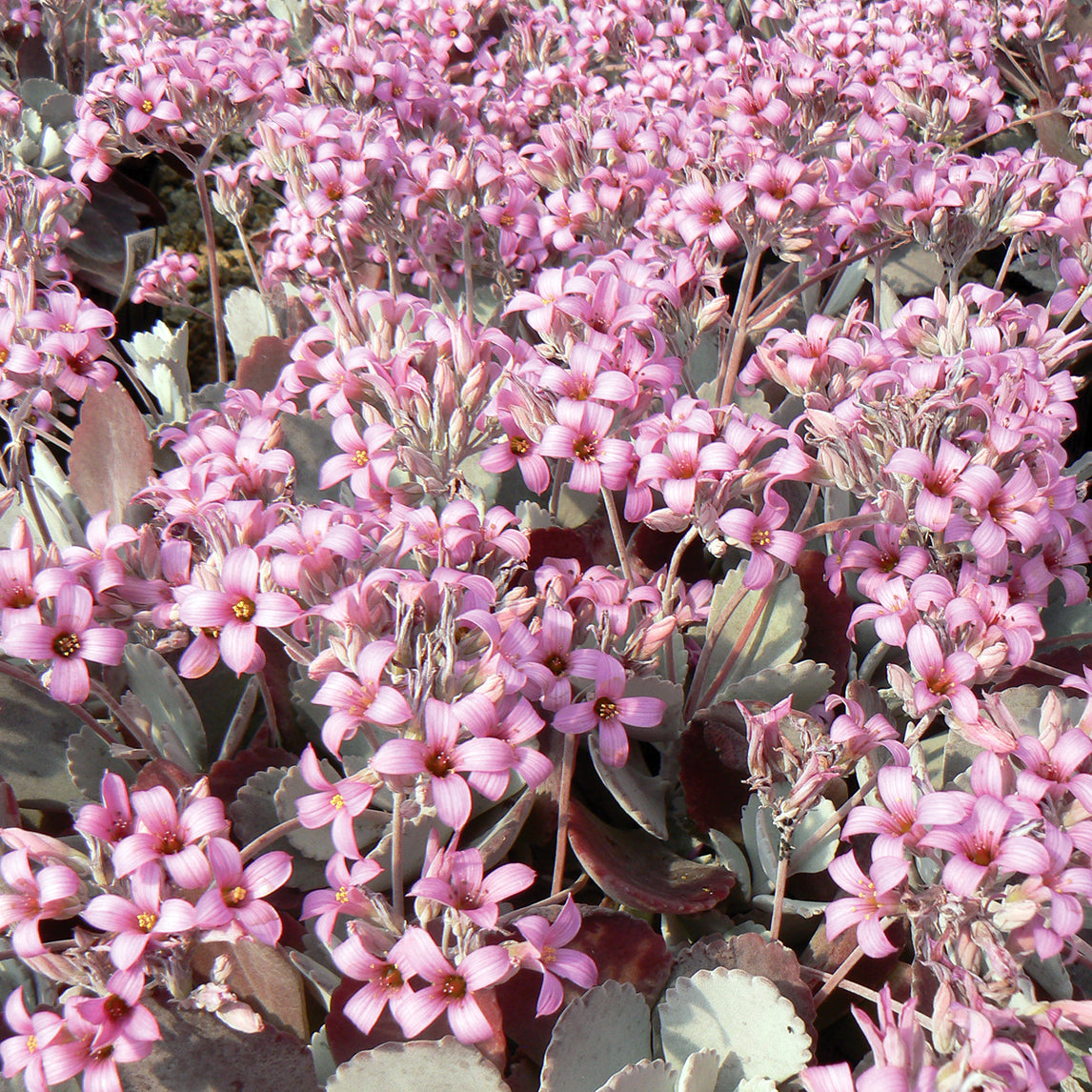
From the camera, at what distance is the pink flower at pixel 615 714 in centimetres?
92

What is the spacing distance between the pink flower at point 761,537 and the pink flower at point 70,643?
63 centimetres

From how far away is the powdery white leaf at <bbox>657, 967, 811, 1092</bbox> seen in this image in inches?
34.7

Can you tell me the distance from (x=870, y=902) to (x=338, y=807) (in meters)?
0.48

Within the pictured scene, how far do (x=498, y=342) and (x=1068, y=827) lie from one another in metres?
0.81

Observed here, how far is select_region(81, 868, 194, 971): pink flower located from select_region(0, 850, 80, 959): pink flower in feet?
0.08

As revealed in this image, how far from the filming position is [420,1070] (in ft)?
2.76

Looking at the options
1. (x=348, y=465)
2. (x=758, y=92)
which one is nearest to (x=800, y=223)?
(x=758, y=92)

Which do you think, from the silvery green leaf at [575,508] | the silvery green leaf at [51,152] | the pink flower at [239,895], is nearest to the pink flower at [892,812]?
the pink flower at [239,895]

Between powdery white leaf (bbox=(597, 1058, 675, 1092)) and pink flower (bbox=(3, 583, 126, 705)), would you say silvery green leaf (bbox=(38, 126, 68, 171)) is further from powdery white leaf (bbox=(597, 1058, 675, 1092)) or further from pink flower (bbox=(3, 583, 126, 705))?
powdery white leaf (bbox=(597, 1058, 675, 1092))

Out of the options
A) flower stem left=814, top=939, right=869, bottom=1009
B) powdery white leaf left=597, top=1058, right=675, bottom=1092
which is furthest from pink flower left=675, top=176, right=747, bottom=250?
powdery white leaf left=597, top=1058, right=675, bottom=1092

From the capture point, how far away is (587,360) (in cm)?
106

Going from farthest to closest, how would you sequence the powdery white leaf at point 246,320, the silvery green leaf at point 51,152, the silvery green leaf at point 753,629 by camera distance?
the silvery green leaf at point 51,152, the powdery white leaf at point 246,320, the silvery green leaf at point 753,629

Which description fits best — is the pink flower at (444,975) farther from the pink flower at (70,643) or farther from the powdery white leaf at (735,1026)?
the pink flower at (70,643)

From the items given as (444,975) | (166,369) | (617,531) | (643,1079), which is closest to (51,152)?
(166,369)
